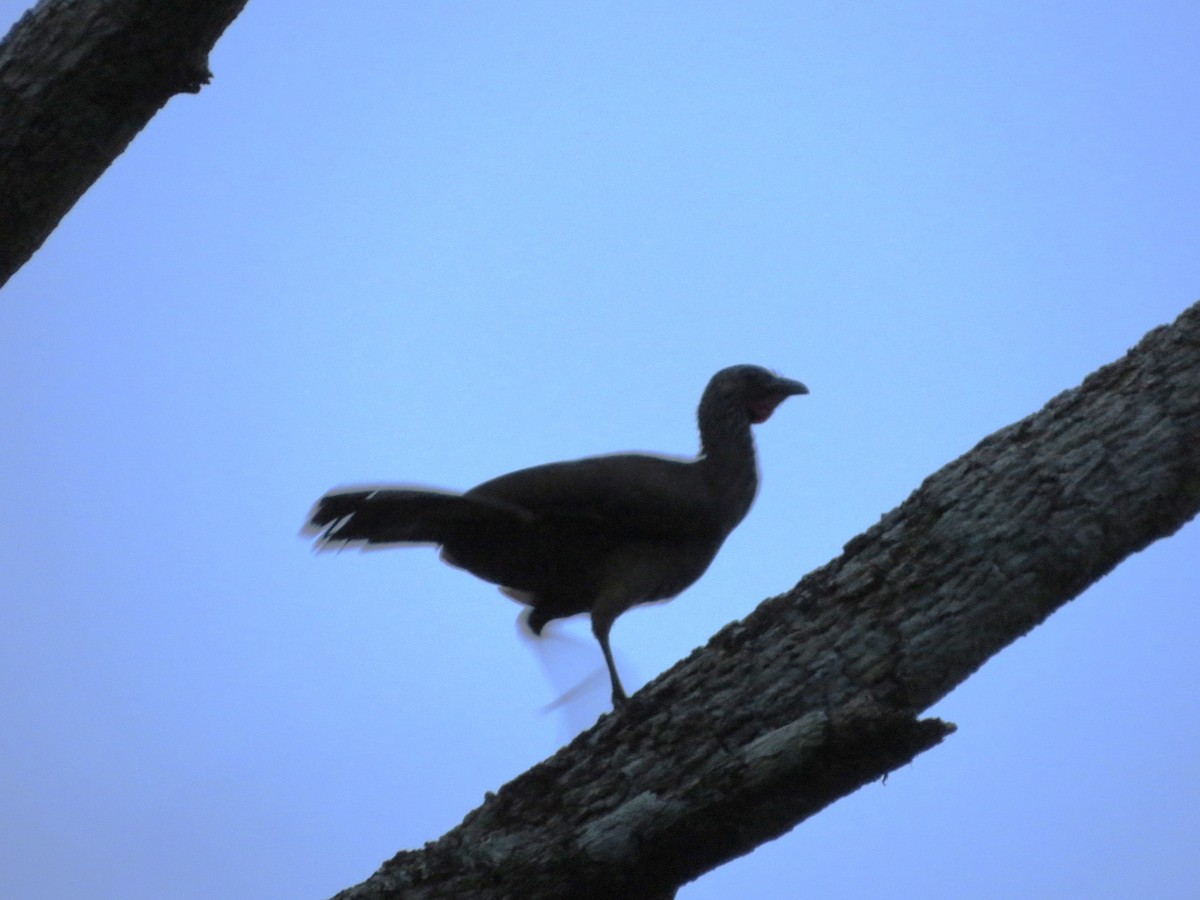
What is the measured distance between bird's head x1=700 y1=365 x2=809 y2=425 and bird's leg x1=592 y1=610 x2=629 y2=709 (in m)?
1.24

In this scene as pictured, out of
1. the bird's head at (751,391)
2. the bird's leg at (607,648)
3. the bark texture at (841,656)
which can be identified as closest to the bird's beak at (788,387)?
the bird's head at (751,391)

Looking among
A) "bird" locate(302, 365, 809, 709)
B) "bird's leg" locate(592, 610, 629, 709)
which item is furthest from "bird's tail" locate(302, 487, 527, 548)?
"bird's leg" locate(592, 610, 629, 709)

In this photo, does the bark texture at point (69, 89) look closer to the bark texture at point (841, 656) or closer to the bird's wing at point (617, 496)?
the bird's wing at point (617, 496)

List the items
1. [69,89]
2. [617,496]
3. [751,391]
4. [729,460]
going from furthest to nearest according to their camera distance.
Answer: [751,391] < [729,460] < [617,496] < [69,89]

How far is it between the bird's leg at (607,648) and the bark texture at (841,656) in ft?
4.63

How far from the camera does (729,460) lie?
218 inches

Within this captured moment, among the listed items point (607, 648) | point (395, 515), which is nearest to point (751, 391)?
point (607, 648)

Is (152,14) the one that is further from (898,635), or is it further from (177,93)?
(898,635)

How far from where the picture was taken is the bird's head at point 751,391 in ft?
19.1

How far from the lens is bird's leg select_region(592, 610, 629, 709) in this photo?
484 centimetres

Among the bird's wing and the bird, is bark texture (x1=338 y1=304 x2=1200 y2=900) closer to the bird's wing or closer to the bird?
the bird

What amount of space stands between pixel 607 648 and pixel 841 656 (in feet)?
5.88

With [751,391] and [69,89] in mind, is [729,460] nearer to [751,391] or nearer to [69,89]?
[751,391]

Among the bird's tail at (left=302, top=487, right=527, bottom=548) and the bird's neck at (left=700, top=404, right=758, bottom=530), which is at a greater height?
the bird's neck at (left=700, top=404, right=758, bottom=530)
